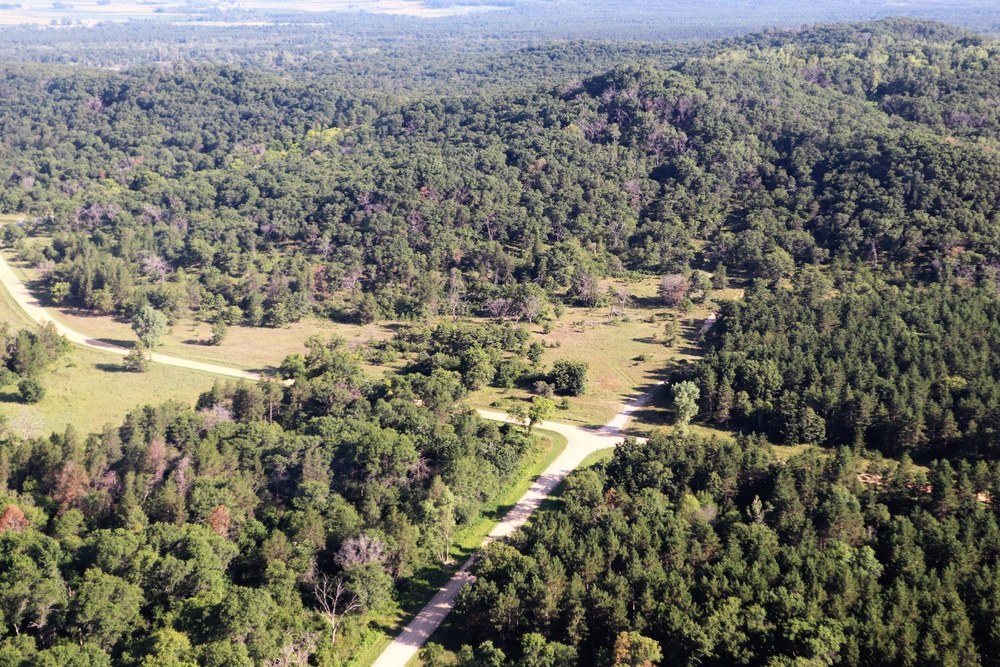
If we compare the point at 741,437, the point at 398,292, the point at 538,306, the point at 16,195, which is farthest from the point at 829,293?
the point at 16,195

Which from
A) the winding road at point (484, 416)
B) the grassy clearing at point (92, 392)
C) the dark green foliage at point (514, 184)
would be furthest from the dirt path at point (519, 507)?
the grassy clearing at point (92, 392)

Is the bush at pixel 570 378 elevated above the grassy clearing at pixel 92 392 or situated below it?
above

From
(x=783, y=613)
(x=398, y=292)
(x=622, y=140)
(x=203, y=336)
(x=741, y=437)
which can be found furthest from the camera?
(x=622, y=140)

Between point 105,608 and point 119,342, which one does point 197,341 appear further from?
point 105,608

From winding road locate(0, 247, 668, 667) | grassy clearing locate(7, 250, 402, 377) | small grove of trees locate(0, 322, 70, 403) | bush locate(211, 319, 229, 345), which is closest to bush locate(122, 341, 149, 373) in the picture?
winding road locate(0, 247, 668, 667)

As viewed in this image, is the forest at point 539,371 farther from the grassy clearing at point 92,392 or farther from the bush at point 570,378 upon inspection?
the grassy clearing at point 92,392

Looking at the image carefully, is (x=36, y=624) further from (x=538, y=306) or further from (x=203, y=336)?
(x=538, y=306)
